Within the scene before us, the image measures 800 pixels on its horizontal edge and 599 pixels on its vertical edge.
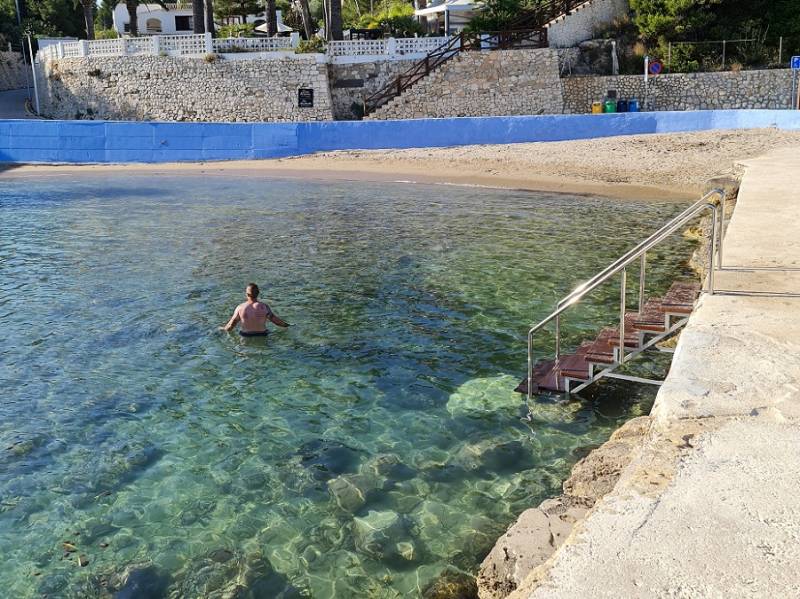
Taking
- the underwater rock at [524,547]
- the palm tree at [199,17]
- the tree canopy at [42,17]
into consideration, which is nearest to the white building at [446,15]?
the palm tree at [199,17]

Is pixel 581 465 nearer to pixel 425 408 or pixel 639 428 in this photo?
pixel 639 428

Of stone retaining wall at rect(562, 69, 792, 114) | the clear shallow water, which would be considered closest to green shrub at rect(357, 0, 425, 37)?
stone retaining wall at rect(562, 69, 792, 114)

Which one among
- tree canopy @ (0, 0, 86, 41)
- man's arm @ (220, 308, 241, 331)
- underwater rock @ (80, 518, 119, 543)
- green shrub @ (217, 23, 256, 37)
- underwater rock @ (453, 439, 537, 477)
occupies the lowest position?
underwater rock @ (80, 518, 119, 543)

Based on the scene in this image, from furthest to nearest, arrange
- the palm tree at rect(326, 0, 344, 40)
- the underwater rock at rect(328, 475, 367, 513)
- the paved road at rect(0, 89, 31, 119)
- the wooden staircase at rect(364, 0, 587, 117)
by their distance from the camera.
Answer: the paved road at rect(0, 89, 31, 119) < the palm tree at rect(326, 0, 344, 40) < the wooden staircase at rect(364, 0, 587, 117) < the underwater rock at rect(328, 475, 367, 513)

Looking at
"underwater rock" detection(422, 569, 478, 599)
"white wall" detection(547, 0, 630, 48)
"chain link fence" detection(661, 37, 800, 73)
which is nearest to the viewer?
"underwater rock" detection(422, 569, 478, 599)

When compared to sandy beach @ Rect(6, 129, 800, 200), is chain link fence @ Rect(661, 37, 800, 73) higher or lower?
higher

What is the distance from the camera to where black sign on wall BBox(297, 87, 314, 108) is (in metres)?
37.3

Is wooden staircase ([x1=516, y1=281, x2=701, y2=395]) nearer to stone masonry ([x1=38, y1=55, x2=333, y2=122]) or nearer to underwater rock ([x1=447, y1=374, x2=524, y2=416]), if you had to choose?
underwater rock ([x1=447, y1=374, x2=524, y2=416])

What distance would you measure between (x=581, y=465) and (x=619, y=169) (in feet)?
71.8

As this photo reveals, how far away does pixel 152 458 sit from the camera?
809 centimetres

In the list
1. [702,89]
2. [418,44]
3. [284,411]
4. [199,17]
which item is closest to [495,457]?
[284,411]

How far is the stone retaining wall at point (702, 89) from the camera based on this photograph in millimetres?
34562

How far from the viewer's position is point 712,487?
193 inches

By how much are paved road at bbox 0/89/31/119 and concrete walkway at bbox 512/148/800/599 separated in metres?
45.0
